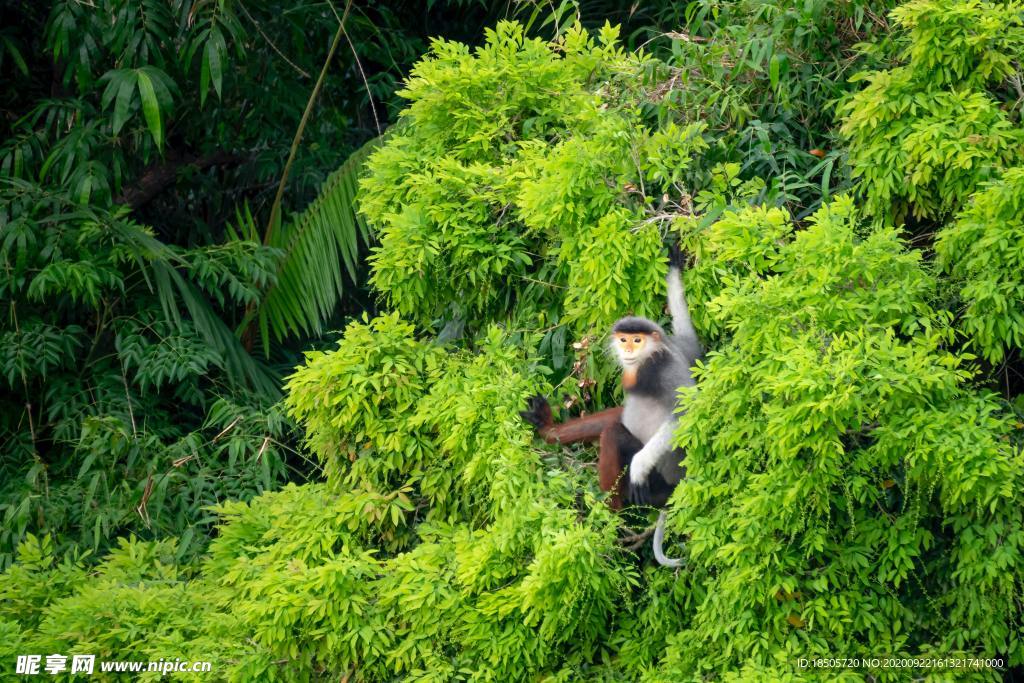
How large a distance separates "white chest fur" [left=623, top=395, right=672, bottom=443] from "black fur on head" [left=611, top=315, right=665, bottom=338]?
0.25 m

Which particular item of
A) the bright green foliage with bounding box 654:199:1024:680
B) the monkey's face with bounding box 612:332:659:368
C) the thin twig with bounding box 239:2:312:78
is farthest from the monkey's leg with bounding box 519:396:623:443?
the thin twig with bounding box 239:2:312:78

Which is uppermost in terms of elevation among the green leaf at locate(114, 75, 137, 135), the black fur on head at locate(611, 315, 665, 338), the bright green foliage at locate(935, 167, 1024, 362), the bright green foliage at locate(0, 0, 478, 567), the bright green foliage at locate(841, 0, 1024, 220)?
the bright green foliage at locate(841, 0, 1024, 220)

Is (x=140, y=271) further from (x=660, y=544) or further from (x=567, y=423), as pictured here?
(x=660, y=544)

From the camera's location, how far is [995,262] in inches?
154

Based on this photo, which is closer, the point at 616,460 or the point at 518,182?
the point at 616,460

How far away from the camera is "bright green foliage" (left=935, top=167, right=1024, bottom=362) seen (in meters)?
3.86

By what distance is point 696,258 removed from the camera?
14.5ft

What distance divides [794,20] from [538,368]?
1820 millimetres

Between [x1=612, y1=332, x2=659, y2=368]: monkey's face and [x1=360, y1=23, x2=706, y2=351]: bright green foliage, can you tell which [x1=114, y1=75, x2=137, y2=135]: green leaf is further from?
[x1=612, y1=332, x2=659, y2=368]: monkey's face

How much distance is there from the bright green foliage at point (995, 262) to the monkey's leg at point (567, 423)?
136 centimetres

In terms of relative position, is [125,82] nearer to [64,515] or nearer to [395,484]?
[64,515]

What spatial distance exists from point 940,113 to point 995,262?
0.67 m

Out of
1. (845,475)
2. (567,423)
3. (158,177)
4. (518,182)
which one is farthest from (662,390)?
(158,177)

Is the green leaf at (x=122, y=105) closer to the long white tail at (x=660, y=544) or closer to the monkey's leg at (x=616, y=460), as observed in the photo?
the monkey's leg at (x=616, y=460)
